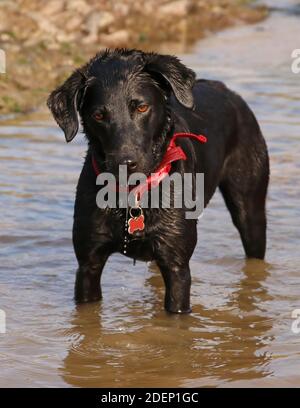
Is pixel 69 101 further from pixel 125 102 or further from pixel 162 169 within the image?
pixel 162 169

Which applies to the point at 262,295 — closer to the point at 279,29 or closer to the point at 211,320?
the point at 211,320

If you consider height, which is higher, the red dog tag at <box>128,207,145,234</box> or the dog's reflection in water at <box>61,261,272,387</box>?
the red dog tag at <box>128,207,145,234</box>

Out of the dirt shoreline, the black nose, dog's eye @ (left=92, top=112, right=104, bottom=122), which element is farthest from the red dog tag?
the dirt shoreline

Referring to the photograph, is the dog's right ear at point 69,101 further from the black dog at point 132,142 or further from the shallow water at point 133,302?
the shallow water at point 133,302

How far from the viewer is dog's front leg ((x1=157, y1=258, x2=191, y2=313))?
239 inches

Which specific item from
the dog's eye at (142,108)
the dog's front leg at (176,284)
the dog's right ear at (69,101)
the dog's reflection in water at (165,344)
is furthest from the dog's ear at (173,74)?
the dog's reflection in water at (165,344)

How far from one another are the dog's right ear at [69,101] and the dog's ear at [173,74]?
1.31 feet

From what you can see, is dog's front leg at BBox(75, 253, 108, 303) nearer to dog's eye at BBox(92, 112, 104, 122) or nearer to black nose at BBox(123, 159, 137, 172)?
black nose at BBox(123, 159, 137, 172)

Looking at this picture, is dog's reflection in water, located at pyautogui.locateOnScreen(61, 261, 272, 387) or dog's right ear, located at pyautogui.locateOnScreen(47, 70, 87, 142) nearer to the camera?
dog's reflection in water, located at pyautogui.locateOnScreen(61, 261, 272, 387)

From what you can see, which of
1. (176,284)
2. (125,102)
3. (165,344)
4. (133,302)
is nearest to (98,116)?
(125,102)

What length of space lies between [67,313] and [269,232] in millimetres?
2479

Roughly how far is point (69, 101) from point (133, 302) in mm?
1630

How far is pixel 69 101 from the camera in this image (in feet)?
19.1

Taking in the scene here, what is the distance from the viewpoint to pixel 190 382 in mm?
5383
